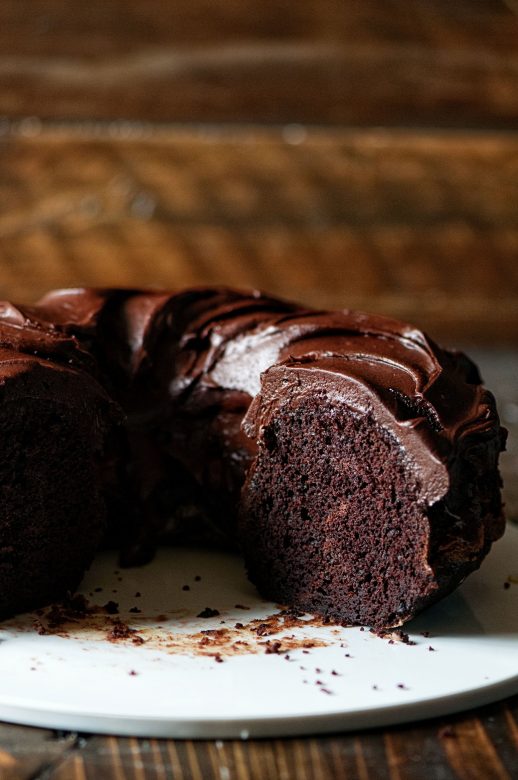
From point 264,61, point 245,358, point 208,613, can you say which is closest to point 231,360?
point 245,358

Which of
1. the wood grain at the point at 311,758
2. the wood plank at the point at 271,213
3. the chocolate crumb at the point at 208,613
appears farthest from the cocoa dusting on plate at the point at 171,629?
the wood plank at the point at 271,213

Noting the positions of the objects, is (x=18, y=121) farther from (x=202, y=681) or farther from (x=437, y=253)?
(x=202, y=681)

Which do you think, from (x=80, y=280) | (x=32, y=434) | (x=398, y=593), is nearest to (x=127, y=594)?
(x=32, y=434)

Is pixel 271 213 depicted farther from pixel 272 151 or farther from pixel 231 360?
pixel 231 360

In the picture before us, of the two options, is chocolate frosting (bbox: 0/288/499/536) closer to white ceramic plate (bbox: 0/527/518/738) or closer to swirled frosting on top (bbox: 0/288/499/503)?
swirled frosting on top (bbox: 0/288/499/503)

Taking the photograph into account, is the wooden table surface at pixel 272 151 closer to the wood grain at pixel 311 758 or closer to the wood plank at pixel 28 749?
the wood grain at pixel 311 758

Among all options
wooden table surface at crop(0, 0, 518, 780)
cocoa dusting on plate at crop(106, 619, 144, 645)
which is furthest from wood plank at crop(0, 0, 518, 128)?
cocoa dusting on plate at crop(106, 619, 144, 645)
